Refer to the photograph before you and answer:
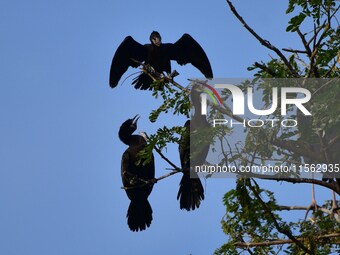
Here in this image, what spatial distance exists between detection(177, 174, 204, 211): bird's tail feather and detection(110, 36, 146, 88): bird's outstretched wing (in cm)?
312

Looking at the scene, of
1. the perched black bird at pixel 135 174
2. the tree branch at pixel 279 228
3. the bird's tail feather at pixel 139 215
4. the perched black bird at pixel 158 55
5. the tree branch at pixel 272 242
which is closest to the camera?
the tree branch at pixel 279 228

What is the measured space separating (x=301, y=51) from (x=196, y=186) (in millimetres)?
3937

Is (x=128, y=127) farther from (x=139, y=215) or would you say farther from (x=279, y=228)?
(x=279, y=228)

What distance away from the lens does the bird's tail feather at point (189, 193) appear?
10.7 m

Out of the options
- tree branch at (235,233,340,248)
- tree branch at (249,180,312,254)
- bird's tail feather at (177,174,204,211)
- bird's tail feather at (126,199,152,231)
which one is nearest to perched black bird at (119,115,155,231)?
bird's tail feather at (126,199,152,231)

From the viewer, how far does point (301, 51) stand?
7.09 m

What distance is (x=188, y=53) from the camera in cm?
1379

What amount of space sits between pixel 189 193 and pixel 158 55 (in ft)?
10.9

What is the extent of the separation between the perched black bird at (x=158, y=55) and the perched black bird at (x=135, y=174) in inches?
47.6

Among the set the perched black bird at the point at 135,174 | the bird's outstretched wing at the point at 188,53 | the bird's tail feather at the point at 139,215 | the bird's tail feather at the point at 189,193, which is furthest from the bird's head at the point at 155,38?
the bird's tail feather at the point at 189,193

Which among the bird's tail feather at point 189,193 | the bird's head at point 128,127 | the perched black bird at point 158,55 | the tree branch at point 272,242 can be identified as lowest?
the tree branch at point 272,242

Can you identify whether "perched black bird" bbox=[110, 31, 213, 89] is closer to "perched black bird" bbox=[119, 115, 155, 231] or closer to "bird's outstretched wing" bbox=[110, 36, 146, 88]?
"bird's outstretched wing" bbox=[110, 36, 146, 88]

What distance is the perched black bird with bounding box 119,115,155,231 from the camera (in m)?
11.8

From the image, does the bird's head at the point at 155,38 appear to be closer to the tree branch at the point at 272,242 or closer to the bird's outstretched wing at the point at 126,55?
the bird's outstretched wing at the point at 126,55
